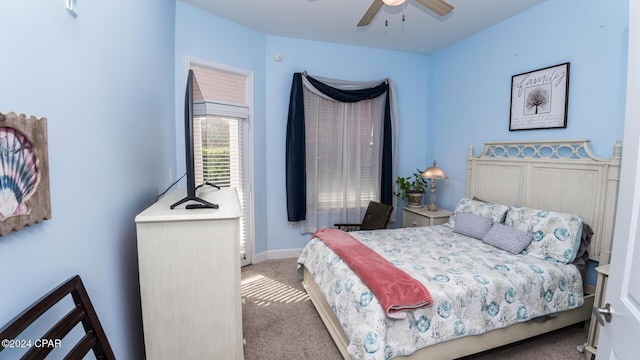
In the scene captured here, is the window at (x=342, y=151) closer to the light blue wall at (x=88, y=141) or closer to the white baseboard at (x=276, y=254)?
the white baseboard at (x=276, y=254)

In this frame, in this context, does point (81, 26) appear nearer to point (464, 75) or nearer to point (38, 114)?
point (38, 114)

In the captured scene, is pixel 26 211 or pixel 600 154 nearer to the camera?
pixel 26 211

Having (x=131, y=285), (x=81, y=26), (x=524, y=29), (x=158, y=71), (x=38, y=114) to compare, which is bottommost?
(x=131, y=285)

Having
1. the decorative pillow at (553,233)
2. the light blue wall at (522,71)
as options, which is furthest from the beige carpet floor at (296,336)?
the light blue wall at (522,71)

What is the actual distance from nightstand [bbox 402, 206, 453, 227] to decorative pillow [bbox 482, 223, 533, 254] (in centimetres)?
86

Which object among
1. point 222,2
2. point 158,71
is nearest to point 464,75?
point 222,2

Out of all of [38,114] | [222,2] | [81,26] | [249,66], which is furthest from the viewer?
[249,66]

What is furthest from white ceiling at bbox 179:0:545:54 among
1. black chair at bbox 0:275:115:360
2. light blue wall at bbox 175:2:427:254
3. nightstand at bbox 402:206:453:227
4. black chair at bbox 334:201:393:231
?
black chair at bbox 0:275:115:360

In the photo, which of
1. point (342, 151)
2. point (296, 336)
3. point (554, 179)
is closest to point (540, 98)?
point (554, 179)

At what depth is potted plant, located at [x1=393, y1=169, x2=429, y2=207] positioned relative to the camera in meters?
3.97

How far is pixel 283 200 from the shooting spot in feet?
12.6

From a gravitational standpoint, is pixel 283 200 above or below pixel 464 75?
below

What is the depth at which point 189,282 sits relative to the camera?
4.54 feet

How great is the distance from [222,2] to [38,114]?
7.85 feet
